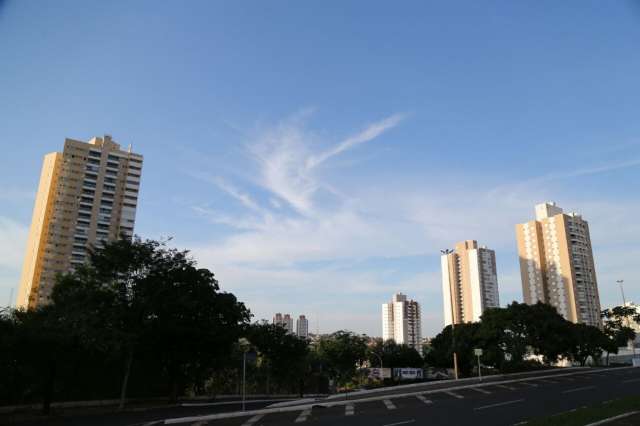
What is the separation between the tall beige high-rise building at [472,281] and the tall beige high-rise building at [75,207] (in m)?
115

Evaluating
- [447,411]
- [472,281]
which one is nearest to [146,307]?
[447,411]

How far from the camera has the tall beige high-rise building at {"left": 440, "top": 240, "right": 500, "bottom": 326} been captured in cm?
17400

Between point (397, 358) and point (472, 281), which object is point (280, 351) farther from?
point (472, 281)

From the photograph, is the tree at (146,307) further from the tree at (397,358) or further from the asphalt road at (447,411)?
the tree at (397,358)

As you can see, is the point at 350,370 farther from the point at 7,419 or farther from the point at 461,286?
the point at 461,286

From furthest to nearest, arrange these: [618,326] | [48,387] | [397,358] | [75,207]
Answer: [75,207] → [618,326] → [397,358] → [48,387]

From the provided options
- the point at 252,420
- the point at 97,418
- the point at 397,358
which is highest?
the point at 397,358

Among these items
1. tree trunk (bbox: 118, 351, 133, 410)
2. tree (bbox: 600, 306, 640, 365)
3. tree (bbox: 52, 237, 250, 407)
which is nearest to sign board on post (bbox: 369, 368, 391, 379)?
tree (bbox: 52, 237, 250, 407)

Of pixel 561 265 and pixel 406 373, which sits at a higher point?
pixel 561 265

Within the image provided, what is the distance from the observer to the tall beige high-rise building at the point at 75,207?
11338cm

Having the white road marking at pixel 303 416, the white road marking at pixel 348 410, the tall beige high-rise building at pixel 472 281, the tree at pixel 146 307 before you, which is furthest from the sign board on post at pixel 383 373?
the tall beige high-rise building at pixel 472 281

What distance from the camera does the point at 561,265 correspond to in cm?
13212

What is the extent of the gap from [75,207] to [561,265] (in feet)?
445

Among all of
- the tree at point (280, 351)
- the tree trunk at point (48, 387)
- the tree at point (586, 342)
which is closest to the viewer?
the tree trunk at point (48, 387)
